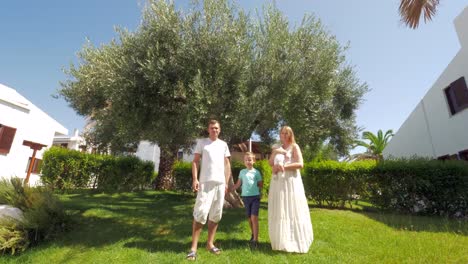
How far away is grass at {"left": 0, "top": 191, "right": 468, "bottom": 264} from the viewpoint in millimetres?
4949

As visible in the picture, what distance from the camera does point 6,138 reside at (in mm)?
15508

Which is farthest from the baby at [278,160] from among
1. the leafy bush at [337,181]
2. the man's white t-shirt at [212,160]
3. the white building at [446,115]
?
the white building at [446,115]

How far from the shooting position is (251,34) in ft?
28.3

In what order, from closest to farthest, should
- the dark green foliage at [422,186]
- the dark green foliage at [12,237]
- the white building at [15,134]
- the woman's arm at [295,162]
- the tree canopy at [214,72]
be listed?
1. the woman's arm at [295,162]
2. the dark green foliage at [12,237]
3. the tree canopy at [214,72]
4. the dark green foliage at [422,186]
5. the white building at [15,134]

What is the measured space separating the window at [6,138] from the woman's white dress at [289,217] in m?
17.7

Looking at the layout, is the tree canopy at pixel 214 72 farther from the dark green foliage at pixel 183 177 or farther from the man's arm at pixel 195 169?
the dark green foliage at pixel 183 177

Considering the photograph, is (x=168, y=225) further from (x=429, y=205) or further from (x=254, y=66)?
(x=429, y=205)

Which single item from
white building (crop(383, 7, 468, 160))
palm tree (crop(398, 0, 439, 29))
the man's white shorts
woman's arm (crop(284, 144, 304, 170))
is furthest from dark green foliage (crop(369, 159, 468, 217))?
the man's white shorts

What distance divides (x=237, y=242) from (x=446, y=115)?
47.3 ft

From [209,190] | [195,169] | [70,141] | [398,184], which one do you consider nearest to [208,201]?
[209,190]

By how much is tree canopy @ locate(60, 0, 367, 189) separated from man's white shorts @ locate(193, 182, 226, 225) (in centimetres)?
243

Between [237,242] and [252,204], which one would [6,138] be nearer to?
[237,242]

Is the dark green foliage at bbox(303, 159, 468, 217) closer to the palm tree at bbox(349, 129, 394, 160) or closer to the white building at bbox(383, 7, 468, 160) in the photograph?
the white building at bbox(383, 7, 468, 160)

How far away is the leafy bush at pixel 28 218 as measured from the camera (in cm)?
575
